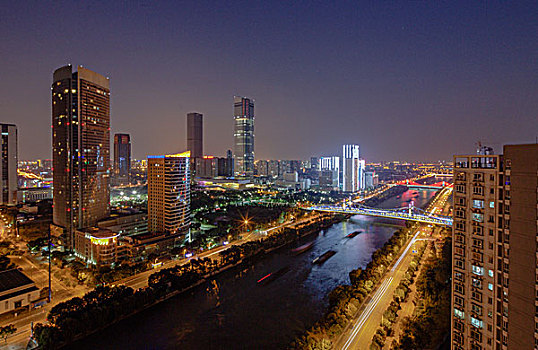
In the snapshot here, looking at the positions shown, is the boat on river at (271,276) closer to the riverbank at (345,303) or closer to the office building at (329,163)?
the riverbank at (345,303)

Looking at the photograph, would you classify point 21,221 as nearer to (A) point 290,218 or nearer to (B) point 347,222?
(A) point 290,218

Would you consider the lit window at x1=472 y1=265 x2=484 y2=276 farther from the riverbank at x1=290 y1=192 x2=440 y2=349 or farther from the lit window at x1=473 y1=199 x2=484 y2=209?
the riverbank at x1=290 y1=192 x2=440 y2=349

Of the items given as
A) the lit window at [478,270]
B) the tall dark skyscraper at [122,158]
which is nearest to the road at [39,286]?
the lit window at [478,270]

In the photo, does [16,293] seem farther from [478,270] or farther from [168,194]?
[478,270]

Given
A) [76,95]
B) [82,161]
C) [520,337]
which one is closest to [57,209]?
[82,161]

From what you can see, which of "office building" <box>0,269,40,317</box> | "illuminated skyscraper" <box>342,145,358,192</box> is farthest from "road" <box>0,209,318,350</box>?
"illuminated skyscraper" <box>342,145,358,192</box>
